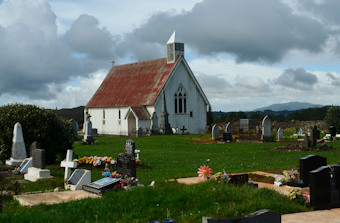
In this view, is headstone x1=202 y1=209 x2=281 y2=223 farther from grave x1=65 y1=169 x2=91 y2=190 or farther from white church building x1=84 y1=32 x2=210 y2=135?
white church building x1=84 y1=32 x2=210 y2=135

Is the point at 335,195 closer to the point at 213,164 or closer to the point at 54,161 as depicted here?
the point at 213,164

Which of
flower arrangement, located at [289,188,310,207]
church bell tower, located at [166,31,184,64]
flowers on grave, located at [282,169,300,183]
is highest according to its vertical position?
church bell tower, located at [166,31,184,64]

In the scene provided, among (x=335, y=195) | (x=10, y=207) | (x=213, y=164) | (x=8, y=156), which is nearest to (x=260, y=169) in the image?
(x=213, y=164)

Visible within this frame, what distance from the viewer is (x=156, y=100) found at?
45.4 metres

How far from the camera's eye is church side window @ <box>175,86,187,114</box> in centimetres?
4812

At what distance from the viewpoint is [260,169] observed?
52.9 ft

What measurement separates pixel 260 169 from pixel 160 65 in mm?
34985

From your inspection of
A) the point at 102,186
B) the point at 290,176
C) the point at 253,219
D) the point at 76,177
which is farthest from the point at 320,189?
the point at 76,177

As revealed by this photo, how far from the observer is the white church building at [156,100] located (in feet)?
149

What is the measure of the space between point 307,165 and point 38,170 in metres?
9.00

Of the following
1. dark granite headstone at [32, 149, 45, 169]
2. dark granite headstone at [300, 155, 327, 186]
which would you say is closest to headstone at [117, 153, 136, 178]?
dark granite headstone at [32, 149, 45, 169]

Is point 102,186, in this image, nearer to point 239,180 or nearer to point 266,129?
point 239,180

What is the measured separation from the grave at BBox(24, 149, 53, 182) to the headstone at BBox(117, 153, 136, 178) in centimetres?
307

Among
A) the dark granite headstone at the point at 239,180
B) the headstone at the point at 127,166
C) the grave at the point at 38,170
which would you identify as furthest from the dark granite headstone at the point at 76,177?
the dark granite headstone at the point at 239,180
